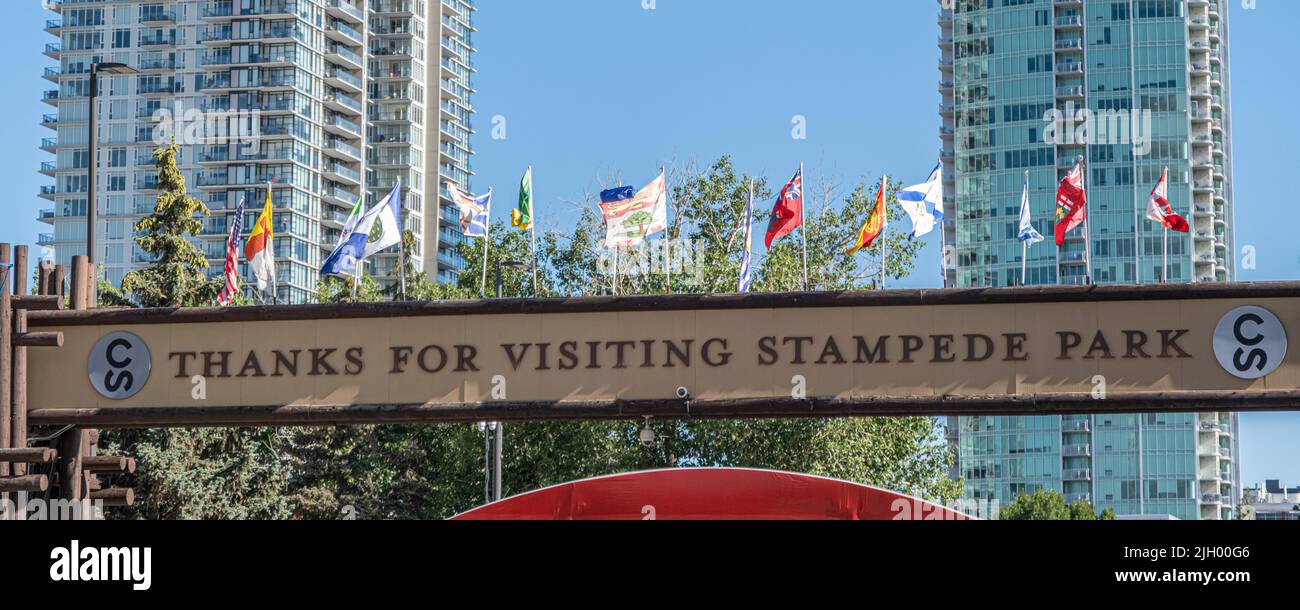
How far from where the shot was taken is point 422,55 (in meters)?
166

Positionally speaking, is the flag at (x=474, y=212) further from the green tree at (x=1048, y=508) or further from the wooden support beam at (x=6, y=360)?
the green tree at (x=1048, y=508)

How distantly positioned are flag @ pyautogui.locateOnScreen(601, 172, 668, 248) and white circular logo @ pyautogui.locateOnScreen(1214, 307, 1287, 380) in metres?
11.8

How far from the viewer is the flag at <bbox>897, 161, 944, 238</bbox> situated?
37.4 m

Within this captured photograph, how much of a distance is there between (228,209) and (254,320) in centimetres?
12971

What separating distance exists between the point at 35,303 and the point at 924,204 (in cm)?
2018

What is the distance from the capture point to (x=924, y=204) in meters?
37.6

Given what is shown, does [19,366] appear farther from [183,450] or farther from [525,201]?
[183,450]

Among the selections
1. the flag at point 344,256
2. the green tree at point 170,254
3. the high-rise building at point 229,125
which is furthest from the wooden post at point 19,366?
the high-rise building at point 229,125

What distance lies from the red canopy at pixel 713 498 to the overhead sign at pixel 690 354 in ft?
31.7

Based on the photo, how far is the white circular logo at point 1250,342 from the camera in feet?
72.8

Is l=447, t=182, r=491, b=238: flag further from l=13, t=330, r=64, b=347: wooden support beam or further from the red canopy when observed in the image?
the red canopy

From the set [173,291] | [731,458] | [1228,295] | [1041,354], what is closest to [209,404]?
[1041,354]

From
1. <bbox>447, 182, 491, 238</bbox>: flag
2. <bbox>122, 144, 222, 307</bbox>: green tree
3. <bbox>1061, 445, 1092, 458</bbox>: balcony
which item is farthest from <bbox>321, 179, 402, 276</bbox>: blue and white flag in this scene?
<bbox>1061, 445, 1092, 458</bbox>: balcony
